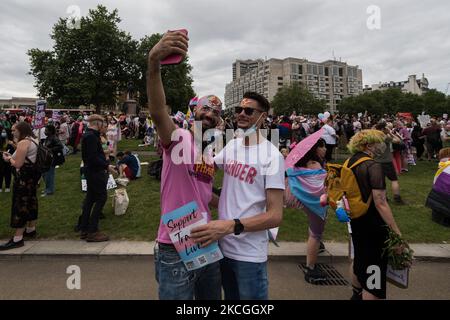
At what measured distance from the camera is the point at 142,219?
21.4 ft

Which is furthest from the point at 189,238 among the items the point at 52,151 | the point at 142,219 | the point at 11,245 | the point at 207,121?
the point at 52,151

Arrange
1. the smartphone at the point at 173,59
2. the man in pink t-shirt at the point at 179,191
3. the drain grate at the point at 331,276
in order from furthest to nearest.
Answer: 1. the drain grate at the point at 331,276
2. the man in pink t-shirt at the point at 179,191
3. the smartphone at the point at 173,59

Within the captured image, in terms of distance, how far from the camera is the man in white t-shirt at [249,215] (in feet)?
6.48

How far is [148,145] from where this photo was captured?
17.9 meters

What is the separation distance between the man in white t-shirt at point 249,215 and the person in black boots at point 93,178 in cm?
397

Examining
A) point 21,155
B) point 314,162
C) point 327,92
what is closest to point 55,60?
point 21,155

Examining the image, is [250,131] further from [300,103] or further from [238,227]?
[300,103]

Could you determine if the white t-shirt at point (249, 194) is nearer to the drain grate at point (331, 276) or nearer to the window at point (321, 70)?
the drain grate at point (331, 276)

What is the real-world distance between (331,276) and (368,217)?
5.79 feet

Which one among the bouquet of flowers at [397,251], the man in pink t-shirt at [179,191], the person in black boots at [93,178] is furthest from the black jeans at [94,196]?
the bouquet of flowers at [397,251]

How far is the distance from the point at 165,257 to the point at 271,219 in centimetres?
69

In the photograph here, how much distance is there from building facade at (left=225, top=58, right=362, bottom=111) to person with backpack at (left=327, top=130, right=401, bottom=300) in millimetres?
151040

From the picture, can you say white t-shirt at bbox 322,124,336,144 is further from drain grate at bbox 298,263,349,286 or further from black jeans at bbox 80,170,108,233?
black jeans at bbox 80,170,108,233
